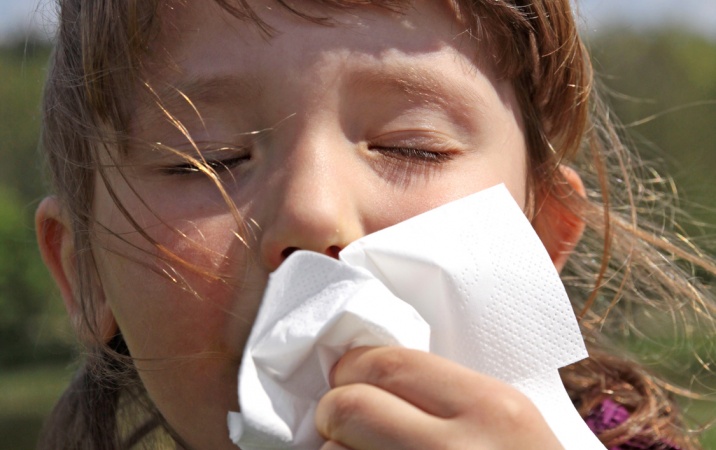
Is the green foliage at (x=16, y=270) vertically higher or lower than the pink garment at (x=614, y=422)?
lower

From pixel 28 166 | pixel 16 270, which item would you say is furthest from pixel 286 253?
pixel 16 270

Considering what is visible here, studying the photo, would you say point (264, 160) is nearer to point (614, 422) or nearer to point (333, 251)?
point (333, 251)

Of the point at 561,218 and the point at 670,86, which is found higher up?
the point at 561,218

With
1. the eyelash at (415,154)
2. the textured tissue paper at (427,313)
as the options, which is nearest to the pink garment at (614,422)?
the textured tissue paper at (427,313)

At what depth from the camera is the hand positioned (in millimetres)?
1105

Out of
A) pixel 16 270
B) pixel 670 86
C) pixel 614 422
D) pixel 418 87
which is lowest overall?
pixel 16 270

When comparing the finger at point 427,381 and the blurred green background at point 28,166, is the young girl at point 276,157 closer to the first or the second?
the finger at point 427,381

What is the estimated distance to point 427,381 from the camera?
1.14m

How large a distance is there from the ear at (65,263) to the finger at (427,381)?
0.82 meters

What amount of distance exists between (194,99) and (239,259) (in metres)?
0.28

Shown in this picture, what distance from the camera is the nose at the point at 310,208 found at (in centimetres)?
127

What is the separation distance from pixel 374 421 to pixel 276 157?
0.46 metres

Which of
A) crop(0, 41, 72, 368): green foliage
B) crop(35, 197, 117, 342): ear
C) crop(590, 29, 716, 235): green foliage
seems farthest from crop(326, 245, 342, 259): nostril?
crop(0, 41, 72, 368): green foliage

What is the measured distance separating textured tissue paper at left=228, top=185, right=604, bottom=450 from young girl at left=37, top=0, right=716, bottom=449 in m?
0.06
